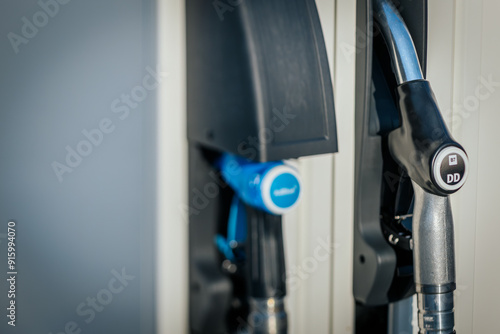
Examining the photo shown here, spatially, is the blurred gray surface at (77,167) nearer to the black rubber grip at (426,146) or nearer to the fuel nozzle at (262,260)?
the fuel nozzle at (262,260)

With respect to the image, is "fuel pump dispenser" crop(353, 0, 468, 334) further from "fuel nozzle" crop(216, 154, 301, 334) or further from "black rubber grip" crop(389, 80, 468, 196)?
"fuel nozzle" crop(216, 154, 301, 334)

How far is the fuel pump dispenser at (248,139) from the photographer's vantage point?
577mm

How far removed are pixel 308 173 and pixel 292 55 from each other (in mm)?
261

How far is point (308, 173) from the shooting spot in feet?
2.70

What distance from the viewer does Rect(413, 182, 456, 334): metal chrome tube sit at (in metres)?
0.60

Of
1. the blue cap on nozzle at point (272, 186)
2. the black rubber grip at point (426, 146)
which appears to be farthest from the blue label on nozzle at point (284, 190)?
the black rubber grip at point (426, 146)

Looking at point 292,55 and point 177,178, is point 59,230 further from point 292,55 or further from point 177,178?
point 292,55

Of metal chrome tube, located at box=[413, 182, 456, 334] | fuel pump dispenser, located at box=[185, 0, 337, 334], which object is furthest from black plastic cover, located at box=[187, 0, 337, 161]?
metal chrome tube, located at box=[413, 182, 456, 334]

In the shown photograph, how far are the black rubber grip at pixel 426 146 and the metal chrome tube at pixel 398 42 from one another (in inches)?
0.6

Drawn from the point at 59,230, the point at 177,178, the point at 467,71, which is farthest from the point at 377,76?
the point at 59,230

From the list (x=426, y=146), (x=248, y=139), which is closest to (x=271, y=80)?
(x=248, y=139)

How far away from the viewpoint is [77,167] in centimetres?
67

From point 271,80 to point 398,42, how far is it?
15cm

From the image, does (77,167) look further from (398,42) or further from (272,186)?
(398,42)
